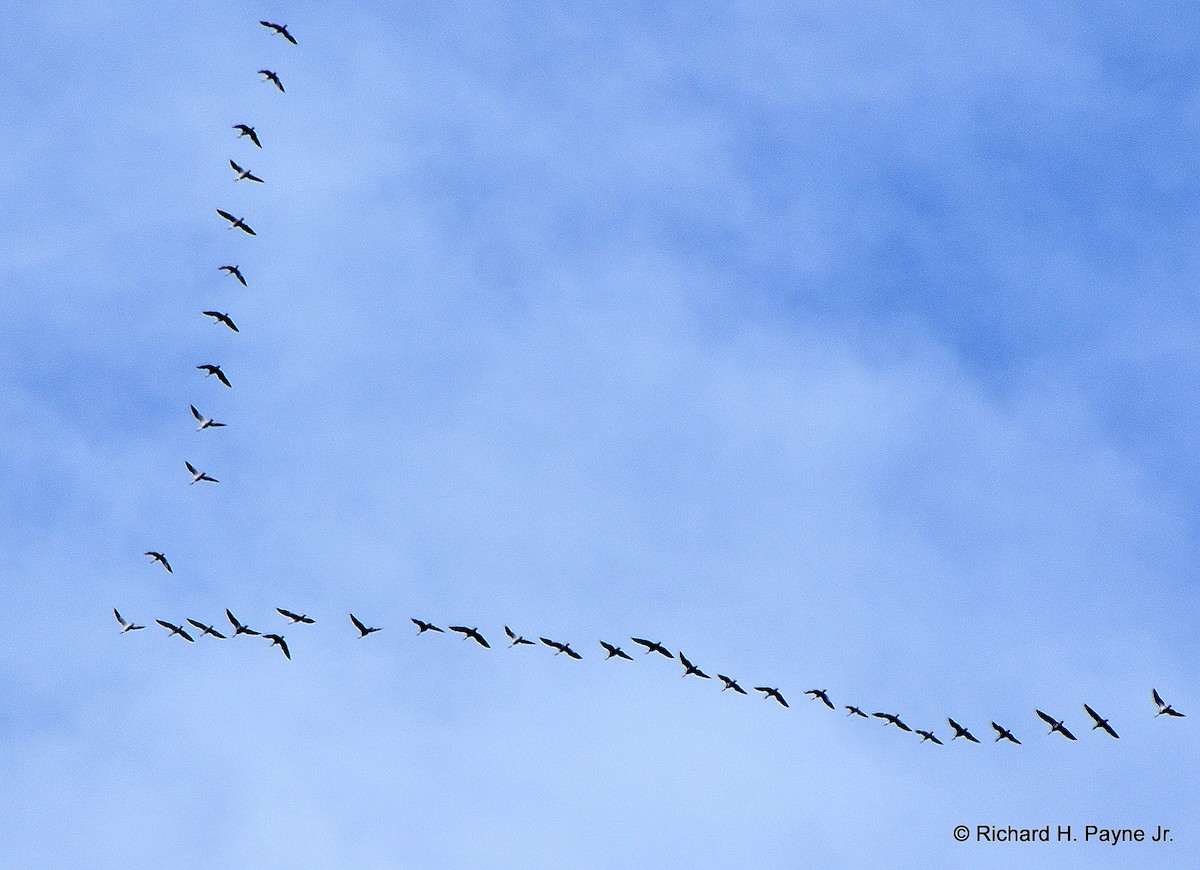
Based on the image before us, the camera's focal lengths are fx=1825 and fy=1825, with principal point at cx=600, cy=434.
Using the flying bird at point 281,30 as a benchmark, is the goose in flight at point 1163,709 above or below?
below

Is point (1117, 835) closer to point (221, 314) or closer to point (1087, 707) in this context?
point (1087, 707)

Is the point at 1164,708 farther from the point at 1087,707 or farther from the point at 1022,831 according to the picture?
the point at 1022,831

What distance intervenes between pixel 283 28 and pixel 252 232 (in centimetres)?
2186

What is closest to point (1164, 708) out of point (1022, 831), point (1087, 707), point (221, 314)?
point (1087, 707)

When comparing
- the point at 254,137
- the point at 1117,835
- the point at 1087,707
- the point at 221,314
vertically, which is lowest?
the point at 1117,835

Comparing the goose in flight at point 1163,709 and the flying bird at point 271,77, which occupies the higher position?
the flying bird at point 271,77

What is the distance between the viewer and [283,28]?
630 ft

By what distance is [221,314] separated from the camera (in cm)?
19638

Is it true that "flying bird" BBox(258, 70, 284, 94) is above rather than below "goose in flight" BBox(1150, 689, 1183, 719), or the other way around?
above

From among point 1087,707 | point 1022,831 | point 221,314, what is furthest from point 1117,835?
point 221,314

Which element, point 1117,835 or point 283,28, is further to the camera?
point 283,28

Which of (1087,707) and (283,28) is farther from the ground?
(283,28)

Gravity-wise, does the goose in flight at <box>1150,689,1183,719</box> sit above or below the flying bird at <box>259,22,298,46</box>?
below

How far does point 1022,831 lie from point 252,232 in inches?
4000
